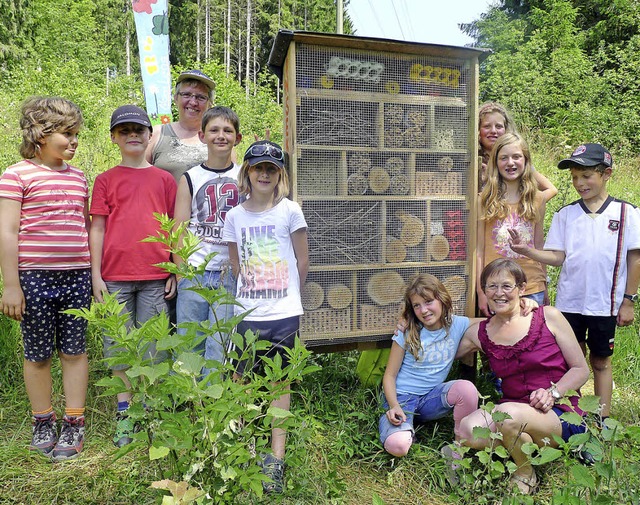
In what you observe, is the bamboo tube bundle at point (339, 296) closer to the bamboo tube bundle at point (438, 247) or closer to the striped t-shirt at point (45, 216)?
the bamboo tube bundle at point (438, 247)

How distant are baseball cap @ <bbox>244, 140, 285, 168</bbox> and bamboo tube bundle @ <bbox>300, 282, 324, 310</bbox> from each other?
82 centimetres

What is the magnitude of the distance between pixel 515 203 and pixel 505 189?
0.34 ft

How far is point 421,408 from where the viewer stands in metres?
2.85

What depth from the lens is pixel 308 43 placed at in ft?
→ 9.68

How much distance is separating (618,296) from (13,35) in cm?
2032

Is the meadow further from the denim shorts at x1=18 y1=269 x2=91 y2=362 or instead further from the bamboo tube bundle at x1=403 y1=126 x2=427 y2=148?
the bamboo tube bundle at x1=403 y1=126 x2=427 y2=148

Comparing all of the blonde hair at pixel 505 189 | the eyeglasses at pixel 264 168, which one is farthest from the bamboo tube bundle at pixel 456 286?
the eyeglasses at pixel 264 168

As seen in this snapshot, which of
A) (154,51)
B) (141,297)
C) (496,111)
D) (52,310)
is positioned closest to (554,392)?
(496,111)

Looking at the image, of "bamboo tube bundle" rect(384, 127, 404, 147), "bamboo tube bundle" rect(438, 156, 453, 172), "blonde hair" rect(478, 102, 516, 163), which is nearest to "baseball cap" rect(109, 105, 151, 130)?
"bamboo tube bundle" rect(384, 127, 404, 147)

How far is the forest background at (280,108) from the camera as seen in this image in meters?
2.52

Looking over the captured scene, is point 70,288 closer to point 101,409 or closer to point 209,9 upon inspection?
point 101,409

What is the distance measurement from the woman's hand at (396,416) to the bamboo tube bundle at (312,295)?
0.75 m

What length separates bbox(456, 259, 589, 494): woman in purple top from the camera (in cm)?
245

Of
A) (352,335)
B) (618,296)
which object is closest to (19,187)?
(352,335)
